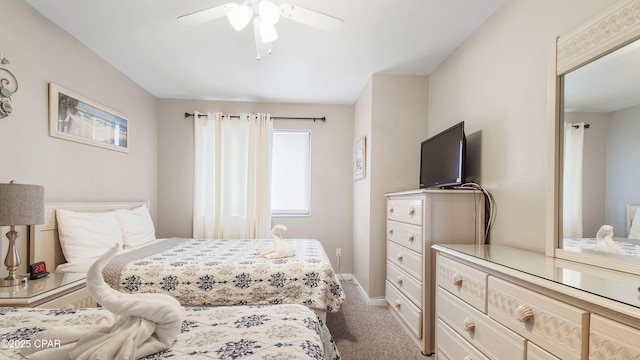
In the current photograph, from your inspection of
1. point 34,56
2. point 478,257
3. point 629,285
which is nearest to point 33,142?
point 34,56

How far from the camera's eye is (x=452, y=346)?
153 centimetres

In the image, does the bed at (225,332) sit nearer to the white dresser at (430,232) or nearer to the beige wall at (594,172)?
the white dresser at (430,232)

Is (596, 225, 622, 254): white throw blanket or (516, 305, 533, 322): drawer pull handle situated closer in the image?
(516, 305, 533, 322): drawer pull handle

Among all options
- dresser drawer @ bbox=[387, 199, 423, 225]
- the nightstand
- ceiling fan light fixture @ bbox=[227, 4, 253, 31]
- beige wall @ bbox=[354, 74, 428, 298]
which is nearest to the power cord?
dresser drawer @ bbox=[387, 199, 423, 225]

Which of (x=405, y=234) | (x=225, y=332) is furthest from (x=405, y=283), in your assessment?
(x=225, y=332)

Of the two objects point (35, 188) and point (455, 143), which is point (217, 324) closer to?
point (35, 188)

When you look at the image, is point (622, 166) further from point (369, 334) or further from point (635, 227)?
point (369, 334)

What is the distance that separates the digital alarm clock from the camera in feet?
5.84

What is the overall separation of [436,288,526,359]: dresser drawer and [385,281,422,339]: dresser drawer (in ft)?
1.48

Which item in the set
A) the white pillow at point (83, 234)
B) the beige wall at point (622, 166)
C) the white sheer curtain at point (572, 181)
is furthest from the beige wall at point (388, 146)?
the white pillow at point (83, 234)

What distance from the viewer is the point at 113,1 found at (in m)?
1.85

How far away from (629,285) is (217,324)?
1.51 metres

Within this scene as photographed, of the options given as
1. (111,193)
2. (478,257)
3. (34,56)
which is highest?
(34,56)

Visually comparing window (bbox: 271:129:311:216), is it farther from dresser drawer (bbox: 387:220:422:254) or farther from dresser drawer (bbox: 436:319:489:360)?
dresser drawer (bbox: 436:319:489:360)
